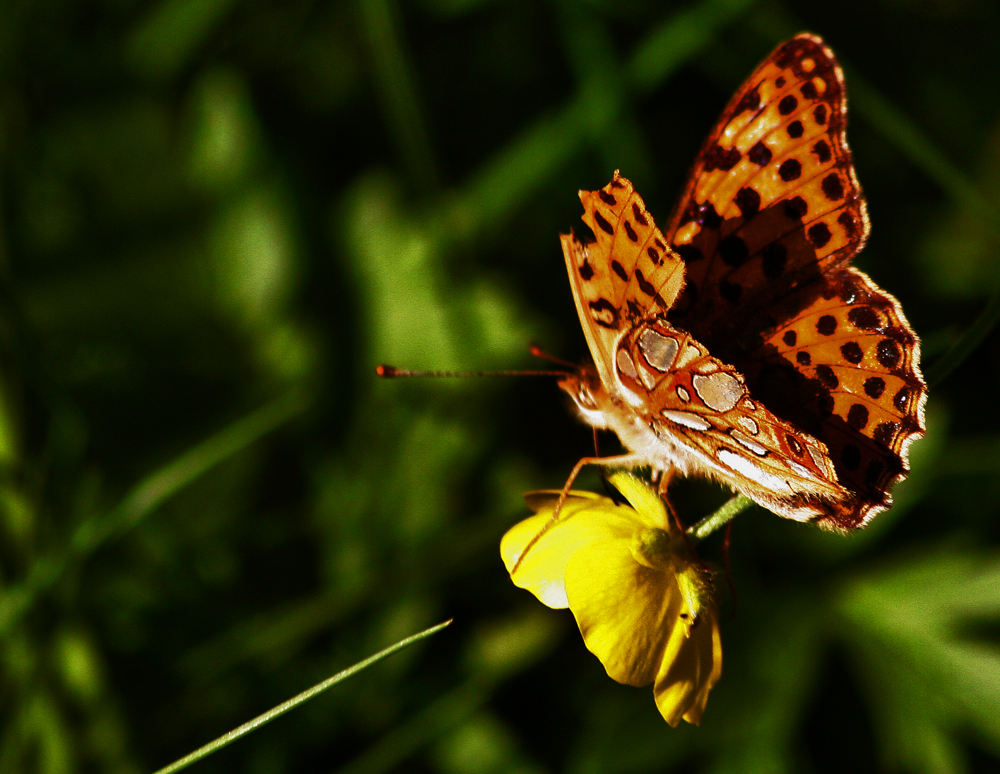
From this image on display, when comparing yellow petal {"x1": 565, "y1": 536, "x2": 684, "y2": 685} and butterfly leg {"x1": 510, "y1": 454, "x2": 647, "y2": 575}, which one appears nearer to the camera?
yellow petal {"x1": 565, "y1": 536, "x2": 684, "y2": 685}

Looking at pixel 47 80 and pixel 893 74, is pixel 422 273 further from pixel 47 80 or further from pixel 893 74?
pixel 893 74

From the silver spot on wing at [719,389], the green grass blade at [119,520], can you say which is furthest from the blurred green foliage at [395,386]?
the silver spot on wing at [719,389]

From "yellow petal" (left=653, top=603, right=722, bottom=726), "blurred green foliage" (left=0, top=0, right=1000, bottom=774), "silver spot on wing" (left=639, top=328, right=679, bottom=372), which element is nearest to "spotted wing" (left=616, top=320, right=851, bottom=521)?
"silver spot on wing" (left=639, top=328, right=679, bottom=372)

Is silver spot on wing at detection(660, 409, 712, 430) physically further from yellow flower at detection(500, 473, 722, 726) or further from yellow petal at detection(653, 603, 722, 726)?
yellow petal at detection(653, 603, 722, 726)

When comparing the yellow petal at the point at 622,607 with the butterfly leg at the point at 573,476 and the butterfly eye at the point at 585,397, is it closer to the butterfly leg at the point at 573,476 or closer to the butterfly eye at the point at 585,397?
the butterfly leg at the point at 573,476

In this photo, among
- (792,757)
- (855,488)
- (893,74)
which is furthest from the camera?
(893,74)

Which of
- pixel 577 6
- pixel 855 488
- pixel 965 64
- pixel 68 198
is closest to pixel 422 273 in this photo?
pixel 577 6

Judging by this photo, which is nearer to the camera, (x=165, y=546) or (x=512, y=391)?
(x=165, y=546)
